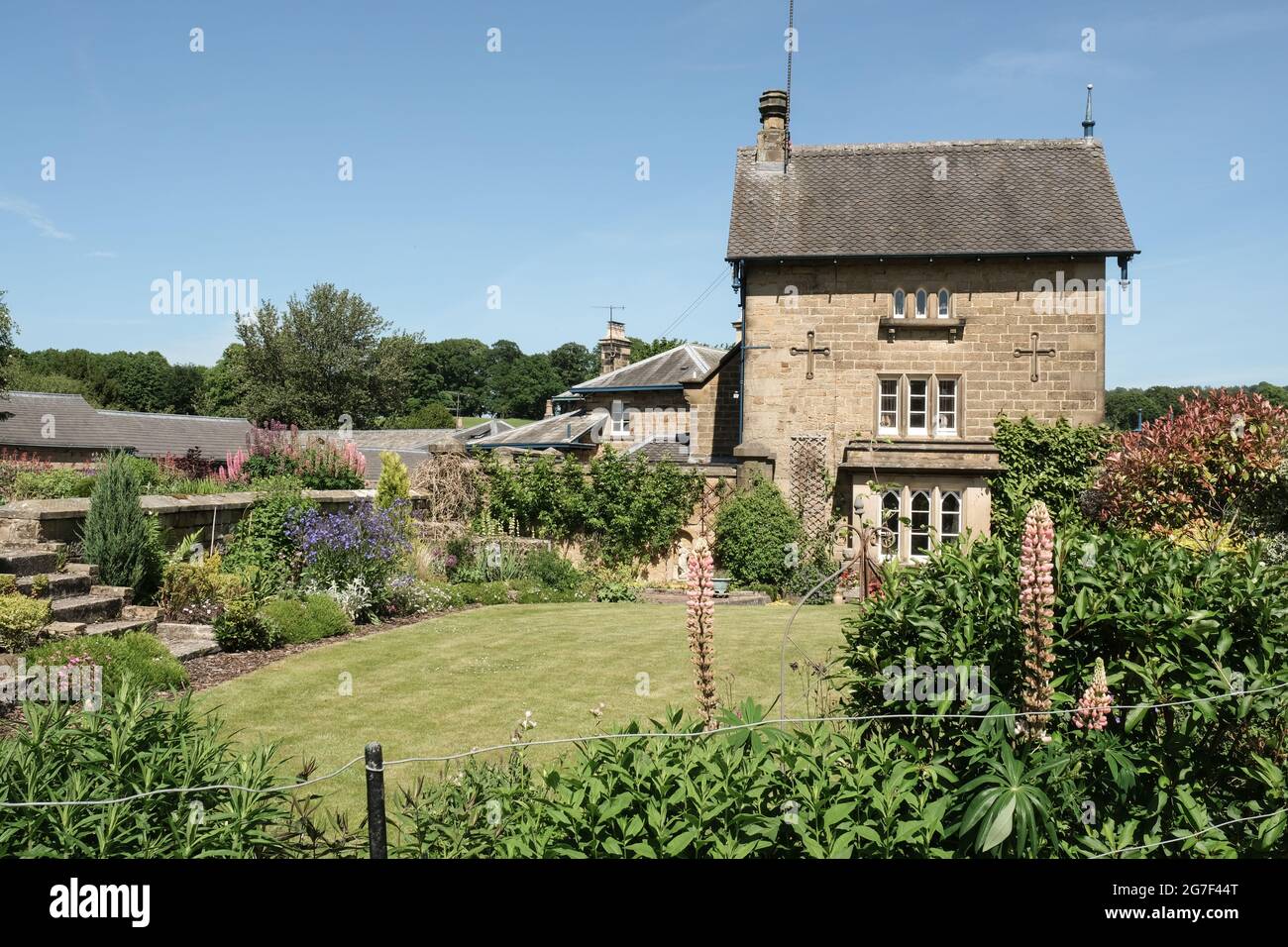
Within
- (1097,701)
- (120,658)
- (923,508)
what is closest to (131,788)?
(1097,701)

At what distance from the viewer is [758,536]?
1916 cm

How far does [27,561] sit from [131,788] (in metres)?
7.49

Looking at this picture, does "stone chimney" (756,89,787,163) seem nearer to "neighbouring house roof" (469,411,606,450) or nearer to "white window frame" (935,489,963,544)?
"white window frame" (935,489,963,544)

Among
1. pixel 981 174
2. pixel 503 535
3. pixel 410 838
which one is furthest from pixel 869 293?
pixel 410 838

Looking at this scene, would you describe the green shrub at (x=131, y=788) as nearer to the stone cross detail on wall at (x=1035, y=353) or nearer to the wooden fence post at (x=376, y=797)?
the wooden fence post at (x=376, y=797)

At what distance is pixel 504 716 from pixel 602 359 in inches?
1351

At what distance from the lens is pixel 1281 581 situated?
4746 mm

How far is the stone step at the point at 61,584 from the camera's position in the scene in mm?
9969

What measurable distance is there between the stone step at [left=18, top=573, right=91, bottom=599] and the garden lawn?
2473mm

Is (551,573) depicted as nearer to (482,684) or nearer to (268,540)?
(268,540)

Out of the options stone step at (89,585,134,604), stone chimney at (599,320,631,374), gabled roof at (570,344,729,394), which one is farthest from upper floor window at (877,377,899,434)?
stone chimney at (599,320,631,374)

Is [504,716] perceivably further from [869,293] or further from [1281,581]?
[869,293]

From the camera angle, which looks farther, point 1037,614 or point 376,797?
point 1037,614

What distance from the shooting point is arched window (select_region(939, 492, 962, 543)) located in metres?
19.2
